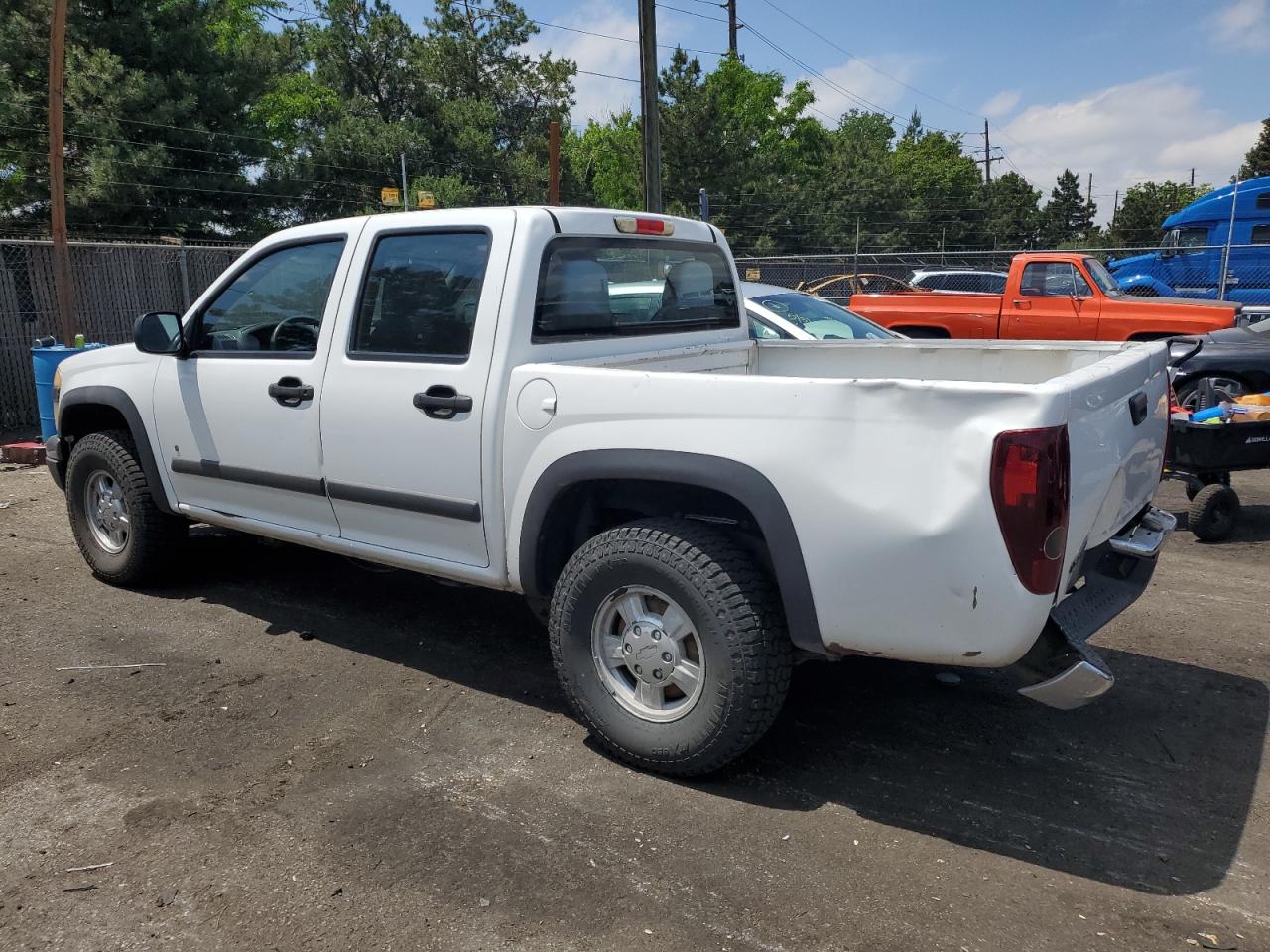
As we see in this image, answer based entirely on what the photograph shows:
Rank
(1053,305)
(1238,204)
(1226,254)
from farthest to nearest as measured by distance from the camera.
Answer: (1238,204), (1226,254), (1053,305)

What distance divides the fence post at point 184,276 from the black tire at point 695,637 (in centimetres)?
1062

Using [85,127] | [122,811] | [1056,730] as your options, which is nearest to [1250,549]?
[1056,730]

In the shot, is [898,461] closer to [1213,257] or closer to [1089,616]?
[1089,616]

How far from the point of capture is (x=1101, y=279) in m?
12.2

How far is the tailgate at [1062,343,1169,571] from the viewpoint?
2.77m

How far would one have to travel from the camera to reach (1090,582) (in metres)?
3.31

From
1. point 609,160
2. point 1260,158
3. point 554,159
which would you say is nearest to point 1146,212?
point 1260,158

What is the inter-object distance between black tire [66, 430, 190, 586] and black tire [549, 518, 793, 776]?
2746 mm

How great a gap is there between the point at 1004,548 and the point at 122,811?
2.81 metres

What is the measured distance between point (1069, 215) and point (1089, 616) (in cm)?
6219

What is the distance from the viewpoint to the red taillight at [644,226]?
13.4ft

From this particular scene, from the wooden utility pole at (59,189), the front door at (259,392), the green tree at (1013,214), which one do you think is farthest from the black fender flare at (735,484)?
the green tree at (1013,214)

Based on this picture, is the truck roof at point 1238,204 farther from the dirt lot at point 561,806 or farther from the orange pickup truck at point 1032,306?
the dirt lot at point 561,806

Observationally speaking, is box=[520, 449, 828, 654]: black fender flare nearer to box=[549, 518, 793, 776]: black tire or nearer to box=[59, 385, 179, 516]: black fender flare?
box=[549, 518, 793, 776]: black tire
